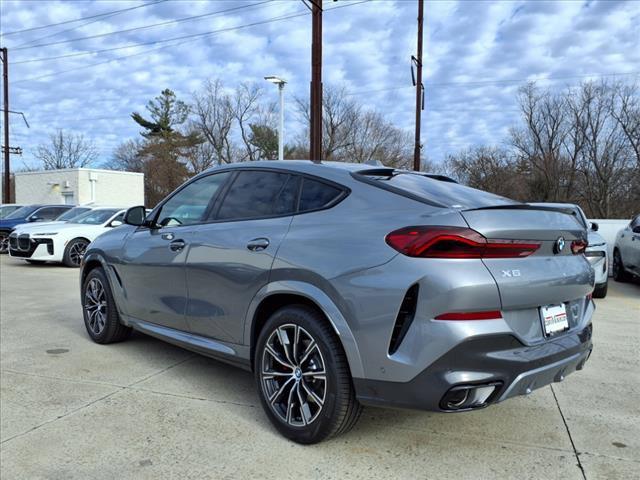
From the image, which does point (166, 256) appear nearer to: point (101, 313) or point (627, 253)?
point (101, 313)

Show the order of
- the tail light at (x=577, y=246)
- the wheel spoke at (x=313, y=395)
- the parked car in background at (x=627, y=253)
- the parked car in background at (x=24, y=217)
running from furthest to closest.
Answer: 1. the parked car in background at (x=24, y=217)
2. the parked car in background at (x=627, y=253)
3. the tail light at (x=577, y=246)
4. the wheel spoke at (x=313, y=395)

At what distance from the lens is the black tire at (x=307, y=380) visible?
9.60ft

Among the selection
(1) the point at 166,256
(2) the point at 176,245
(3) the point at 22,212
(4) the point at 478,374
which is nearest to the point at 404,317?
(4) the point at 478,374

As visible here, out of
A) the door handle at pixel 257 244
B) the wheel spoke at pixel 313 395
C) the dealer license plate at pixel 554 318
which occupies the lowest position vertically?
the wheel spoke at pixel 313 395

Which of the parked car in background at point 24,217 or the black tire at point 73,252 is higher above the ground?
the parked car in background at point 24,217

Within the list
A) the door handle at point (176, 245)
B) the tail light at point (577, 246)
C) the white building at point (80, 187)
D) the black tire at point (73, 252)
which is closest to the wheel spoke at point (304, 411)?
the door handle at point (176, 245)

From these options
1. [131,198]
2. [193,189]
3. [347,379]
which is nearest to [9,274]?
[193,189]

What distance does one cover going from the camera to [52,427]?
135 inches

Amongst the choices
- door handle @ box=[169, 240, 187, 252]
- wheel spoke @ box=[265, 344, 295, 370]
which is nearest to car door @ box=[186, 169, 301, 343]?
door handle @ box=[169, 240, 187, 252]

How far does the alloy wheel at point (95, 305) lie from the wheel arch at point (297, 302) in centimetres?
237

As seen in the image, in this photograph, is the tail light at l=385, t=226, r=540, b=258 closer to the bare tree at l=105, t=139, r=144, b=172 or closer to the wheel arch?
the wheel arch

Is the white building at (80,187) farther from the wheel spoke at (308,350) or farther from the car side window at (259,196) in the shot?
the wheel spoke at (308,350)

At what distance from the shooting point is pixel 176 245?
13.6 ft

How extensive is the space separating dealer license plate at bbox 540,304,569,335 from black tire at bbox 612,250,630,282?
30.0ft
